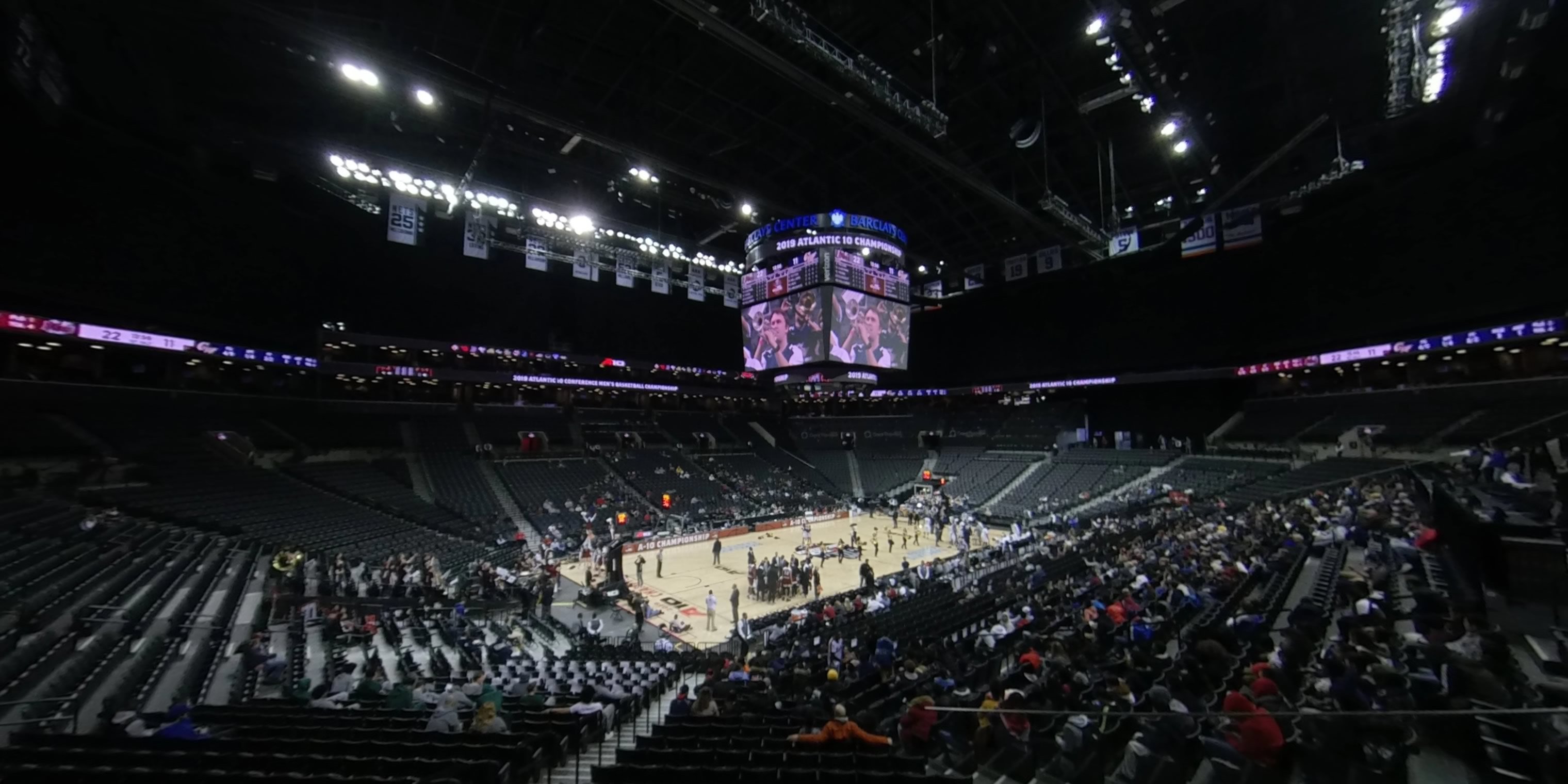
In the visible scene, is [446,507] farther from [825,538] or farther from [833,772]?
[833,772]

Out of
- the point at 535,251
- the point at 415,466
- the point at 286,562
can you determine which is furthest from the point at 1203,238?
the point at 415,466

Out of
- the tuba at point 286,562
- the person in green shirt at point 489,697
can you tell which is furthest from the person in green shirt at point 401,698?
the tuba at point 286,562

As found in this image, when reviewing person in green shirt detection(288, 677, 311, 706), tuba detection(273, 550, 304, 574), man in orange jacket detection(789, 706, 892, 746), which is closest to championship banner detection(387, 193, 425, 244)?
tuba detection(273, 550, 304, 574)

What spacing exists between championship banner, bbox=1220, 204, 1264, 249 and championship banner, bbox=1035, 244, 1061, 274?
6.80m

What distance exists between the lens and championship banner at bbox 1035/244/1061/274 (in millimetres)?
29422

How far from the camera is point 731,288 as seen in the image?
33.4 m

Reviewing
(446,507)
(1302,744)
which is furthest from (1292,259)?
(446,507)

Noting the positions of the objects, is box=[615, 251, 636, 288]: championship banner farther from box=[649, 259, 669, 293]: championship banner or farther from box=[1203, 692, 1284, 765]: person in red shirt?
box=[1203, 692, 1284, 765]: person in red shirt

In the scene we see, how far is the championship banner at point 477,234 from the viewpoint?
23.1m

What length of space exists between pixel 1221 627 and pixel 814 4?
16.6m

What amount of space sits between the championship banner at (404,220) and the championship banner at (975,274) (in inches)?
1136

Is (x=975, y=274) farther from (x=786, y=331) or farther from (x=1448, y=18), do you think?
(x=1448, y=18)

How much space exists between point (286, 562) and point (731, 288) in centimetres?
2433

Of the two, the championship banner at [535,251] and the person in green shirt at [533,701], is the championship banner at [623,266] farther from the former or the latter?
the person in green shirt at [533,701]
